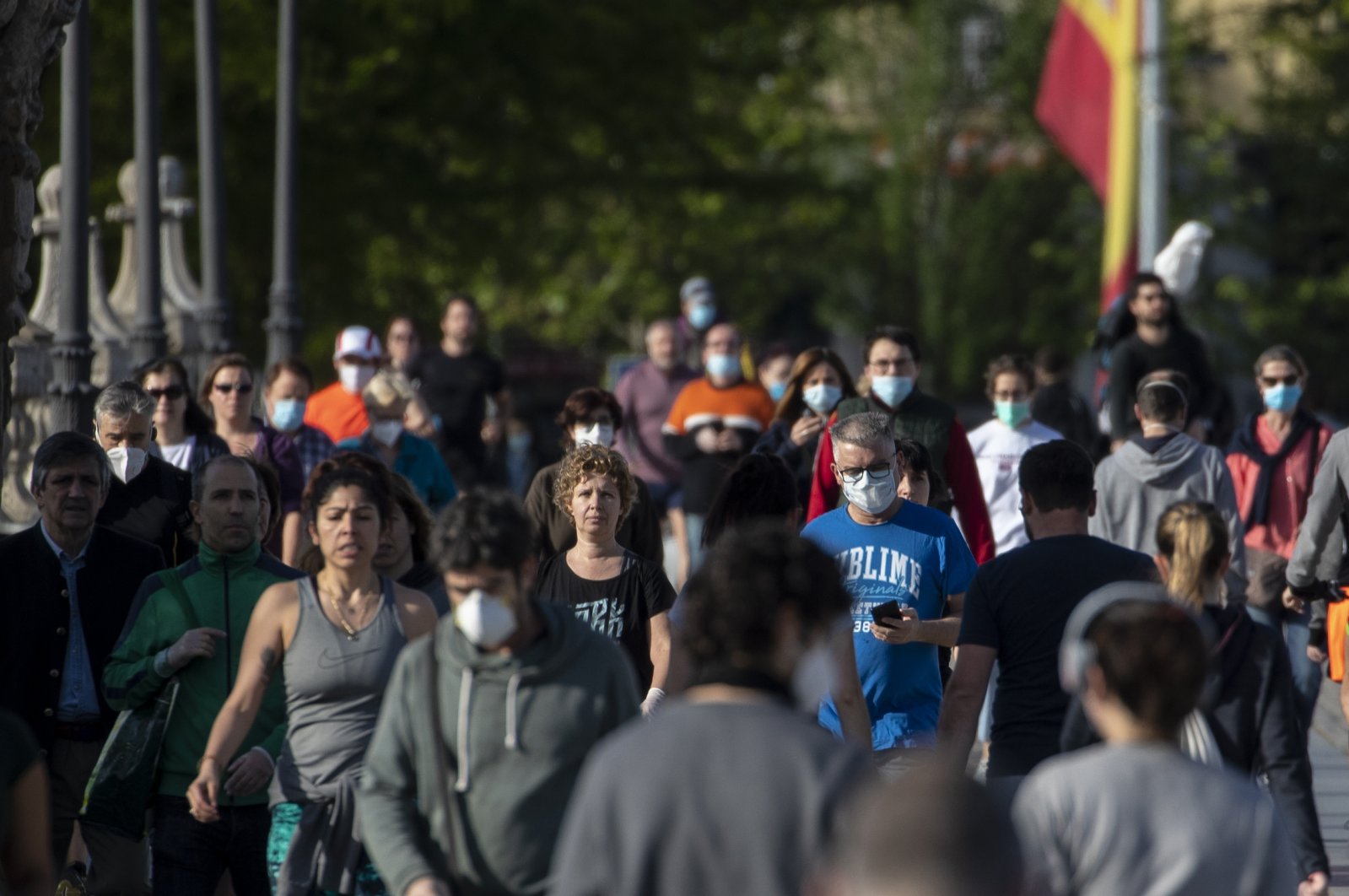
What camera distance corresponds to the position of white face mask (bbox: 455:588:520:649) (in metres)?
4.80

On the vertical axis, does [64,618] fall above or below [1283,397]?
below

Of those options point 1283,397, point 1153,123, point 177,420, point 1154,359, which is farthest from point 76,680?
point 1153,123

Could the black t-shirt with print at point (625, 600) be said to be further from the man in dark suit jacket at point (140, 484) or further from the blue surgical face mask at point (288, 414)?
the blue surgical face mask at point (288, 414)

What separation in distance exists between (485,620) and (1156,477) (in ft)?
17.2

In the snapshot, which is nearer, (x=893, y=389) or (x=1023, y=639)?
(x=1023, y=639)

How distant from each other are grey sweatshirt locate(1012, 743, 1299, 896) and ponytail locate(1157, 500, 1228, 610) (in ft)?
4.81

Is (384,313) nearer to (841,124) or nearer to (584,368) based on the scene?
(584,368)

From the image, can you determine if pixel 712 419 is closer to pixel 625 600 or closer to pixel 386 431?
pixel 386 431

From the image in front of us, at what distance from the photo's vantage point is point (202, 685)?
6.52 m

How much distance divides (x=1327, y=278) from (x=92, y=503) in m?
36.6

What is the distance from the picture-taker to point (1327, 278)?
41.4m

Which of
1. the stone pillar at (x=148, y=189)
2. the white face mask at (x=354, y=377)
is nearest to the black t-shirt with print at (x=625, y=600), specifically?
the white face mask at (x=354, y=377)

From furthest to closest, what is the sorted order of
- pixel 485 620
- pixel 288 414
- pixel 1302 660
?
pixel 288 414, pixel 1302 660, pixel 485 620

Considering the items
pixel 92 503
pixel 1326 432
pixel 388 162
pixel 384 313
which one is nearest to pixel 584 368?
pixel 384 313
